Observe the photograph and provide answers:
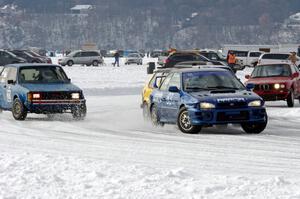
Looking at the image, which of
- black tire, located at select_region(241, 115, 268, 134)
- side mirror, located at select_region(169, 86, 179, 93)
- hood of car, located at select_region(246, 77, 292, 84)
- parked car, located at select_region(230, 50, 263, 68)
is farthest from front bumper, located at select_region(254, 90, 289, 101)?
parked car, located at select_region(230, 50, 263, 68)

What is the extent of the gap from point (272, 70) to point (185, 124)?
9.33 m

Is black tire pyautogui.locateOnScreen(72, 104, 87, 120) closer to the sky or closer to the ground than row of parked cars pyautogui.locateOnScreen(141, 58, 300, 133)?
closer to the ground

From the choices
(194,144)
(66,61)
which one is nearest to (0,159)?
(194,144)

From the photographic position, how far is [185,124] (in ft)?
47.1

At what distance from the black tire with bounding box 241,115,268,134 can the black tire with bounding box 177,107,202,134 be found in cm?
96

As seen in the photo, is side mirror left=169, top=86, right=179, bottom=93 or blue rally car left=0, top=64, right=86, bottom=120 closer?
side mirror left=169, top=86, right=179, bottom=93

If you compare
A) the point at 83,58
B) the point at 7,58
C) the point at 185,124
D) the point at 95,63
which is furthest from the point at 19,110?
the point at 83,58

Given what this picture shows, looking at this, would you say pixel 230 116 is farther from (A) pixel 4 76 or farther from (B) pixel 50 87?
(A) pixel 4 76

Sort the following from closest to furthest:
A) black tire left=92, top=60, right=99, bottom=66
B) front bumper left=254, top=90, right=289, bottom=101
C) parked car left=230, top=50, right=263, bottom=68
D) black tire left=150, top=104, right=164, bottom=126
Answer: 1. black tire left=150, top=104, right=164, bottom=126
2. front bumper left=254, top=90, right=289, bottom=101
3. parked car left=230, top=50, right=263, bottom=68
4. black tire left=92, top=60, right=99, bottom=66

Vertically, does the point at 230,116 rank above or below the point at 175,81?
below

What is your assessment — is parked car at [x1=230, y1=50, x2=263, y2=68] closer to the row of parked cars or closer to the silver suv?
the silver suv

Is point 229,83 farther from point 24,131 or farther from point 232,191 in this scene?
point 232,191

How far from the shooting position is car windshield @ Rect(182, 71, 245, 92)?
14.8 m

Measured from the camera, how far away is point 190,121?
14.1 meters
